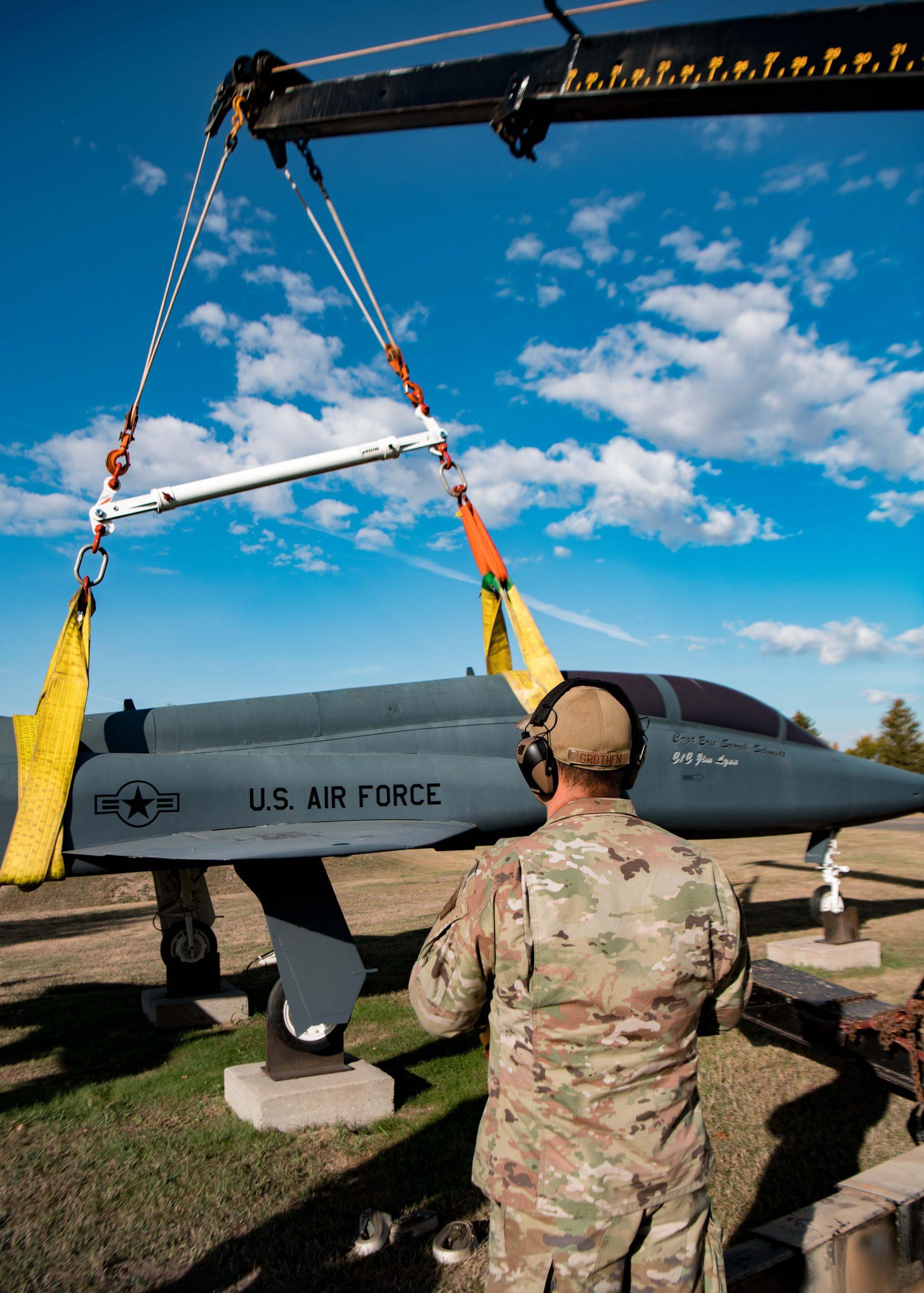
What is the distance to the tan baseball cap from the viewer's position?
221cm

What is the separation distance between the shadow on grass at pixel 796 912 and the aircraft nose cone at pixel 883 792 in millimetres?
2376

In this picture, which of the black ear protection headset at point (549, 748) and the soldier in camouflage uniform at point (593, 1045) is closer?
the soldier in camouflage uniform at point (593, 1045)

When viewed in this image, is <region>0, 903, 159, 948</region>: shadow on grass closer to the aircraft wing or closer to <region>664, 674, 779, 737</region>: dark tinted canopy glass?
the aircraft wing

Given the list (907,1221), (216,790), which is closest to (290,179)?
(216,790)

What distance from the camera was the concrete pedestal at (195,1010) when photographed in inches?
309

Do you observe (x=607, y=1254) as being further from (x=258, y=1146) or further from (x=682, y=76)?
(x=682, y=76)

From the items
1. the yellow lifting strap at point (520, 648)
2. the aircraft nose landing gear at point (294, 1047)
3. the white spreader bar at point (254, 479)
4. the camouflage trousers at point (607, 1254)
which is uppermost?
the white spreader bar at point (254, 479)

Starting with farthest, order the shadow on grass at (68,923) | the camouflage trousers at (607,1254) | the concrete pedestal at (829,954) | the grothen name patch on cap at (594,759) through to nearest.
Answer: the shadow on grass at (68,923) → the concrete pedestal at (829,954) → the grothen name patch on cap at (594,759) → the camouflage trousers at (607,1254)

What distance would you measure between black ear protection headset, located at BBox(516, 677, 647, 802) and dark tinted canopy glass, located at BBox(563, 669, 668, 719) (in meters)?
6.13

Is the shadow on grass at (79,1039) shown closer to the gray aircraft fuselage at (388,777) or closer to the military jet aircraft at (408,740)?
the military jet aircraft at (408,740)

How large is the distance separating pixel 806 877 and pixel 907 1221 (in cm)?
1561

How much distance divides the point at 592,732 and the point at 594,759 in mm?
76

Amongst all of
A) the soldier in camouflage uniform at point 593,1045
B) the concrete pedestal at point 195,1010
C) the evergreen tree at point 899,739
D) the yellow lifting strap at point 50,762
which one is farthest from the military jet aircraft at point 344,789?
the evergreen tree at point 899,739

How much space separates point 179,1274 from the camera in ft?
12.4
